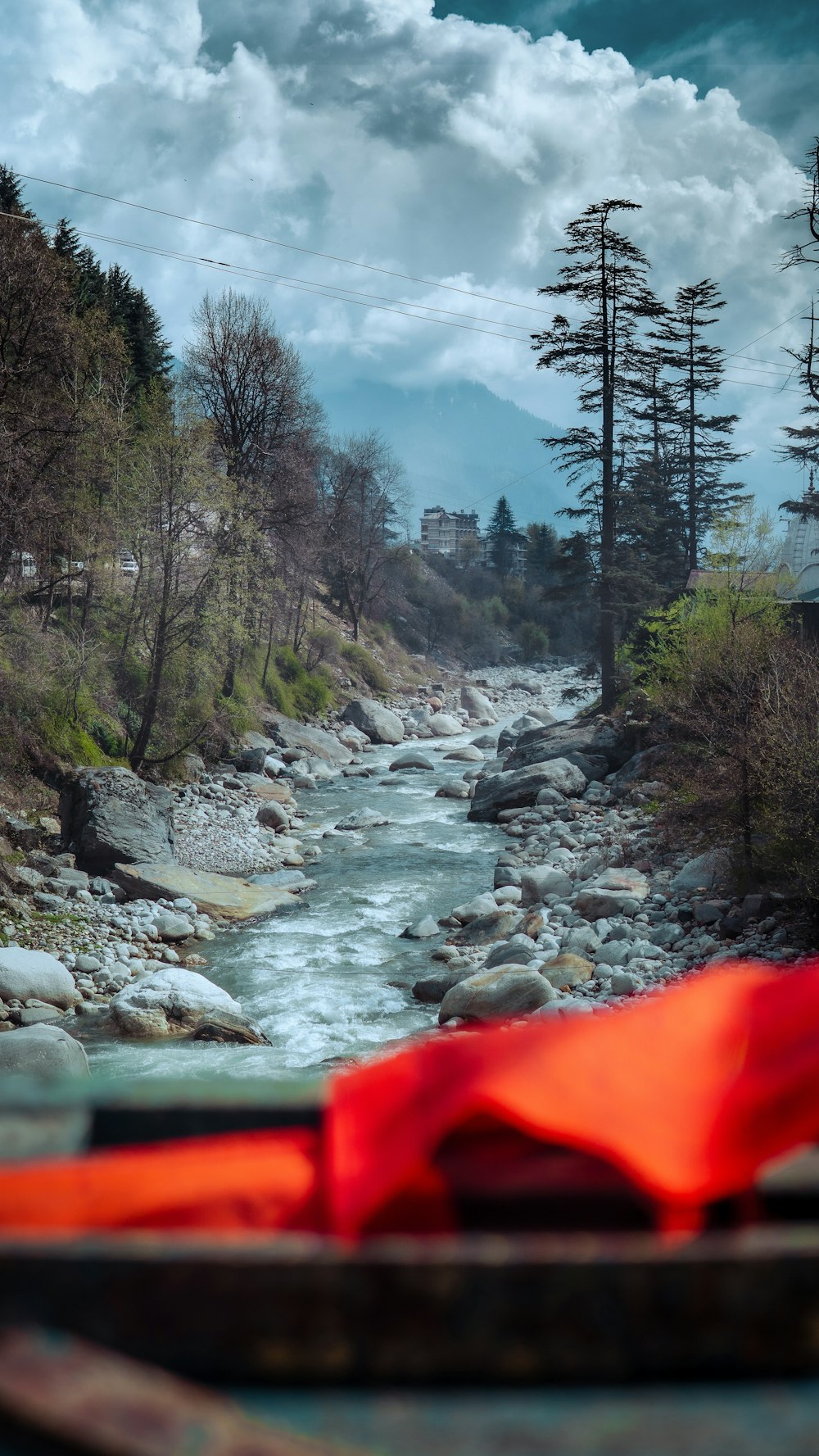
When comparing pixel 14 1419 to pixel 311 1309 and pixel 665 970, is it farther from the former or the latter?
pixel 665 970

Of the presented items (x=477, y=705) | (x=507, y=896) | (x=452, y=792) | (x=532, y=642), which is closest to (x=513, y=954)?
(x=507, y=896)

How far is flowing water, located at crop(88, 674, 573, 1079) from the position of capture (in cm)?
755

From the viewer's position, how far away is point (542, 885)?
1188cm

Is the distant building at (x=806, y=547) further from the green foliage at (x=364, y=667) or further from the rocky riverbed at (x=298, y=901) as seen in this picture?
the rocky riverbed at (x=298, y=901)

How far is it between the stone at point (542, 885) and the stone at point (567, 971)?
9.34ft

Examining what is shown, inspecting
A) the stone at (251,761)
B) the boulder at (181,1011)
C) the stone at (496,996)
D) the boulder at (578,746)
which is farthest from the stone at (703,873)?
the stone at (251,761)

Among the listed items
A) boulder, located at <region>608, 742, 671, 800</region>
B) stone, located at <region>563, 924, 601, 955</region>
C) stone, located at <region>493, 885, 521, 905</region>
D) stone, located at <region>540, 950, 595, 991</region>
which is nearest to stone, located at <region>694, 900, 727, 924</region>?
stone, located at <region>563, 924, 601, 955</region>

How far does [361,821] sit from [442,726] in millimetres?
16447

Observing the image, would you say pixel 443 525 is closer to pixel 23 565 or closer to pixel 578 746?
pixel 578 746

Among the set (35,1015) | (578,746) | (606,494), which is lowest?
(35,1015)

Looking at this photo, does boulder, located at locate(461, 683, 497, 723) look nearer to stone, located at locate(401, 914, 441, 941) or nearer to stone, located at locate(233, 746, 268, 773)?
stone, located at locate(233, 746, 268, 773)

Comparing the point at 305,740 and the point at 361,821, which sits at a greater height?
the point at 305,740

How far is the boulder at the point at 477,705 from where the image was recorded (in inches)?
1535

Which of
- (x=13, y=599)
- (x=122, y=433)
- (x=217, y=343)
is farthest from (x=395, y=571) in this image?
(x=13, y=599)
